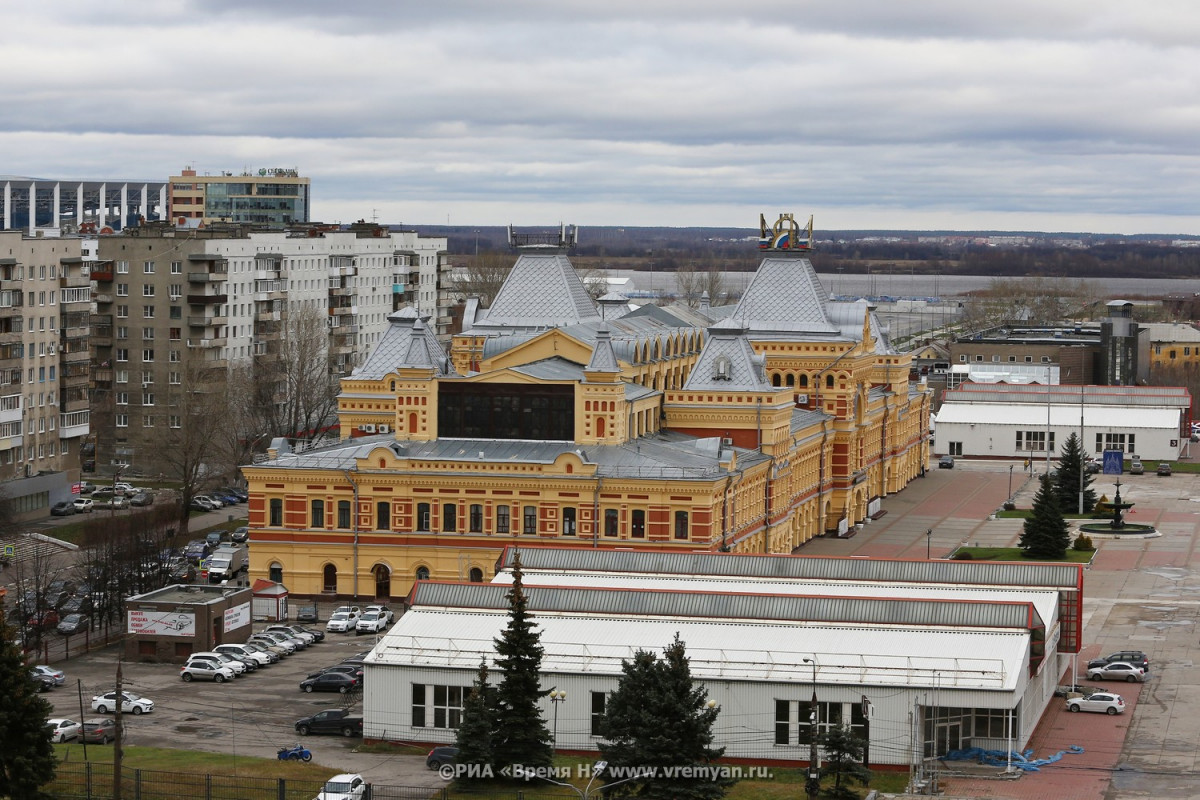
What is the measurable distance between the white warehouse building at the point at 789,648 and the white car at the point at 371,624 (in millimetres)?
9094

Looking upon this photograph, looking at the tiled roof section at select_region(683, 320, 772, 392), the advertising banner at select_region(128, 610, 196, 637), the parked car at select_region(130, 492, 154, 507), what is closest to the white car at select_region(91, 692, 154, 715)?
A: the advertising banner at select_region(128, 610, 196, 637)

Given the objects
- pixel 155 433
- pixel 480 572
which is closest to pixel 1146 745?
pixel 480 572

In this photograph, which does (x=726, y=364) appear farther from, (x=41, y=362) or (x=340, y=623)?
(x=41, y=362)

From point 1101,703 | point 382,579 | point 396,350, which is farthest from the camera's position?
point 396,350

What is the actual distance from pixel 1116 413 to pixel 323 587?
76419 millimetres

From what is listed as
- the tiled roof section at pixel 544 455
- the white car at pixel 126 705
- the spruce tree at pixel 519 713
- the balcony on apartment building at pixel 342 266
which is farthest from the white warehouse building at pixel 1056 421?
the spruce tree at pixel 519 713

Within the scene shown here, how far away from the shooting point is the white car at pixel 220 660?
2800 inches

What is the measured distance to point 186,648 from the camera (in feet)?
242

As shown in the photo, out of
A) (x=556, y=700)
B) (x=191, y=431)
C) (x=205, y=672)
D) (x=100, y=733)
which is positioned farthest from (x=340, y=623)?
(x=191, y=431)

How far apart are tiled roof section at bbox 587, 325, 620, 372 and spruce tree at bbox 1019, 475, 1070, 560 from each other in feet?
75.9

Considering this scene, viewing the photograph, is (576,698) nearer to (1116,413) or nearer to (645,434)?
(645,434)

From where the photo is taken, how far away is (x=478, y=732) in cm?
5450

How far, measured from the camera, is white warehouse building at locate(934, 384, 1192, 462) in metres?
143

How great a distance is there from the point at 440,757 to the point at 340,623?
75.2 feet
